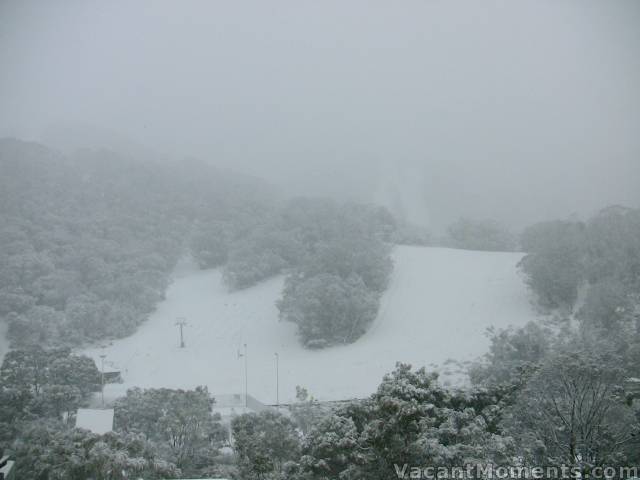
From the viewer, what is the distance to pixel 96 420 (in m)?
15.8

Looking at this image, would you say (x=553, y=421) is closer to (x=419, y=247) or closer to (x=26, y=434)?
(x=26, y=434)

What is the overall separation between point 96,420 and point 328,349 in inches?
572

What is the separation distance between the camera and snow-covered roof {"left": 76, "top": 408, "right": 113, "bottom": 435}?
15547mm

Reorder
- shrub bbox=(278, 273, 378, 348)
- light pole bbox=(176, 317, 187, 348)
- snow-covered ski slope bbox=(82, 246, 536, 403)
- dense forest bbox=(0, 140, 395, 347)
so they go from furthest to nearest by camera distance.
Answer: light pole bbox=(176, 317, 187, 348)
dense forest bbox=(0, 140, 395, 347)
shrub bbox=(278, 273, 378, 348)
snow-covered ski slope bbox=(82, 246, 536, 403)

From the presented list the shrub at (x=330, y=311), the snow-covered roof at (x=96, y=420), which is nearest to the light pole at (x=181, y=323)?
the shrub at (x=330, y=311)

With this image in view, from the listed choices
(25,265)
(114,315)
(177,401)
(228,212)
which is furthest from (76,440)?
(228,212)

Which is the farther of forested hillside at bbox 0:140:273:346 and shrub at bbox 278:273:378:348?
forested hillside at bbox 0:140:273:346

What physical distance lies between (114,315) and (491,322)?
21072 millimetres

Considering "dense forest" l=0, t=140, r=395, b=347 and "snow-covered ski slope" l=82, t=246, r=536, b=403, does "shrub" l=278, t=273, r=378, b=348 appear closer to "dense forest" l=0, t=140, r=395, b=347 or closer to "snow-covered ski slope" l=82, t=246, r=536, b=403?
"dense forest" l=0, t=140, r=395, b=347

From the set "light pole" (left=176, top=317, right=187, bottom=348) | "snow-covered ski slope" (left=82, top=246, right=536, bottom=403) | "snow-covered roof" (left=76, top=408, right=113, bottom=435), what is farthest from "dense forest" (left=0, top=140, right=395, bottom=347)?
"snow-covered roof" (left=76, top=408, right=113, bottom=435)

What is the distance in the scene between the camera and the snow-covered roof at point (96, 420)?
15.5 m

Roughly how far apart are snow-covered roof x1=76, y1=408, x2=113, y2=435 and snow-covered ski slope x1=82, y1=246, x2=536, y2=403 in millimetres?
6838

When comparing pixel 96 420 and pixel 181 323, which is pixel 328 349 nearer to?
pixel 181 323

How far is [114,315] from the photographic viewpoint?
31.4 m
